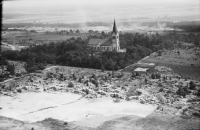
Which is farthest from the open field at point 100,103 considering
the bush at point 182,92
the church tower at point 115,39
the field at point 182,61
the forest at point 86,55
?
the church tower at point 115,39

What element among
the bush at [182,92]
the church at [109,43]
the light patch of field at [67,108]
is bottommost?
the light patch of field at [67,108]

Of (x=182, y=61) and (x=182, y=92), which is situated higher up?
(x=182, y=61)

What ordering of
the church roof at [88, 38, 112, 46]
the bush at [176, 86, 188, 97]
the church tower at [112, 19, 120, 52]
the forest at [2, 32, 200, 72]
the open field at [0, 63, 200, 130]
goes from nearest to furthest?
the open field at [0, 63, 200, 130]
the bush at [176, 86, 188, 97]
the forest at [2, 32, 200, 72]
the church tower at [112, 19, 120, 52]
the church roof at [88, 38, 112, 46]

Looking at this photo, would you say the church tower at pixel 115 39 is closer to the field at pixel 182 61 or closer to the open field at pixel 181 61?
the open field at pixel 181 61

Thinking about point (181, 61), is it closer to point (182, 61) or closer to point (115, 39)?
point (182, 61)

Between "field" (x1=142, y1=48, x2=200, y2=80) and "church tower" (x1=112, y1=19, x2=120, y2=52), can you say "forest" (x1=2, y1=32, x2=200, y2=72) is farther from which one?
"field" (x1=142, y1=48, x2=200, y2=80)

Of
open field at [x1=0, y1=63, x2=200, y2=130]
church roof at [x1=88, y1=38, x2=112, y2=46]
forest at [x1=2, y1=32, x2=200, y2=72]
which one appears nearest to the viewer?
open field at [x1=0, y1=63, x2=200, y2=130]

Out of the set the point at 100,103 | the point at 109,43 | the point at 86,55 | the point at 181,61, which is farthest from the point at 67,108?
the point at 109,43

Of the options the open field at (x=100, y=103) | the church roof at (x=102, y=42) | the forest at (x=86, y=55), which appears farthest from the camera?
the church roof at (x=102, y=42)

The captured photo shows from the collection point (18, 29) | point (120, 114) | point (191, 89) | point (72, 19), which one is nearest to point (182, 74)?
point (191, 89)

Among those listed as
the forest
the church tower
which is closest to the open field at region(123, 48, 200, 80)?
the forest

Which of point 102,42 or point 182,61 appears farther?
point 102,42
